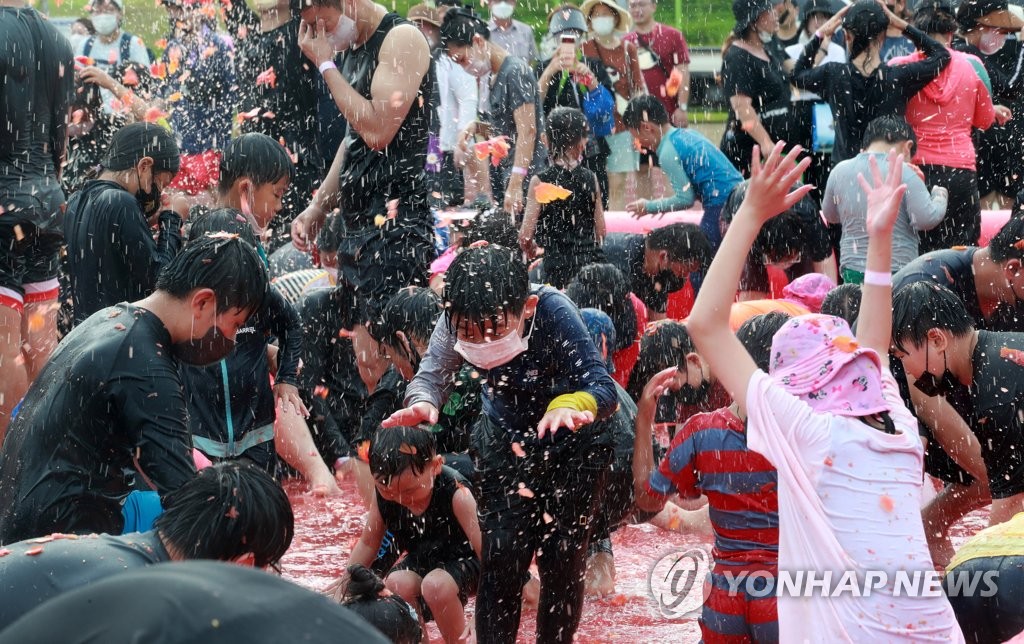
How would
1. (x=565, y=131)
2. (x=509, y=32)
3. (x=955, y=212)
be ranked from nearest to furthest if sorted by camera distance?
(x=565, y=131)
(x=955, y=212)
(x=509, y=32)

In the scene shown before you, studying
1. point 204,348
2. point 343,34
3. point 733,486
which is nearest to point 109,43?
point 343,34

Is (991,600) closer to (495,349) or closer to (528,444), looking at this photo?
(528,444)

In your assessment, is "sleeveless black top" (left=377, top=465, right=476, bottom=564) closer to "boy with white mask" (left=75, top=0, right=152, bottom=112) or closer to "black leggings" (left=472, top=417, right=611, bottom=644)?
"black leggings" (left=472, top=417, right=611, bottom=644)

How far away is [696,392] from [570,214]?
7.03 feet

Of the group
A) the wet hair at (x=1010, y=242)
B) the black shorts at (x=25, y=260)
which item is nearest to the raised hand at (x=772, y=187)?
the wet hair at (x=1010, y=242)

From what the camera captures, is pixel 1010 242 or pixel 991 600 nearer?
pixel 991 600

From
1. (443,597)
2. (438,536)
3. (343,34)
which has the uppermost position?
(343,34)

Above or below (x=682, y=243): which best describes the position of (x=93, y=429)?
above

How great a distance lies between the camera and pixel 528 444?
14.2 ft

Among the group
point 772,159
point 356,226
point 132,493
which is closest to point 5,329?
point 356,226

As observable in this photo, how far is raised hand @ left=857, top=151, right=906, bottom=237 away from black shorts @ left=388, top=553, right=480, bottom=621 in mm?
2101

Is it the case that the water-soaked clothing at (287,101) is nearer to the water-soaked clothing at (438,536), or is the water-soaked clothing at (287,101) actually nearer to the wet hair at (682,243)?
the wet hair at (682,243)

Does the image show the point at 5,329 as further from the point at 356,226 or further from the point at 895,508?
the point at 895,508

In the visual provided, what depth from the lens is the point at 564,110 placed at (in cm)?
778
